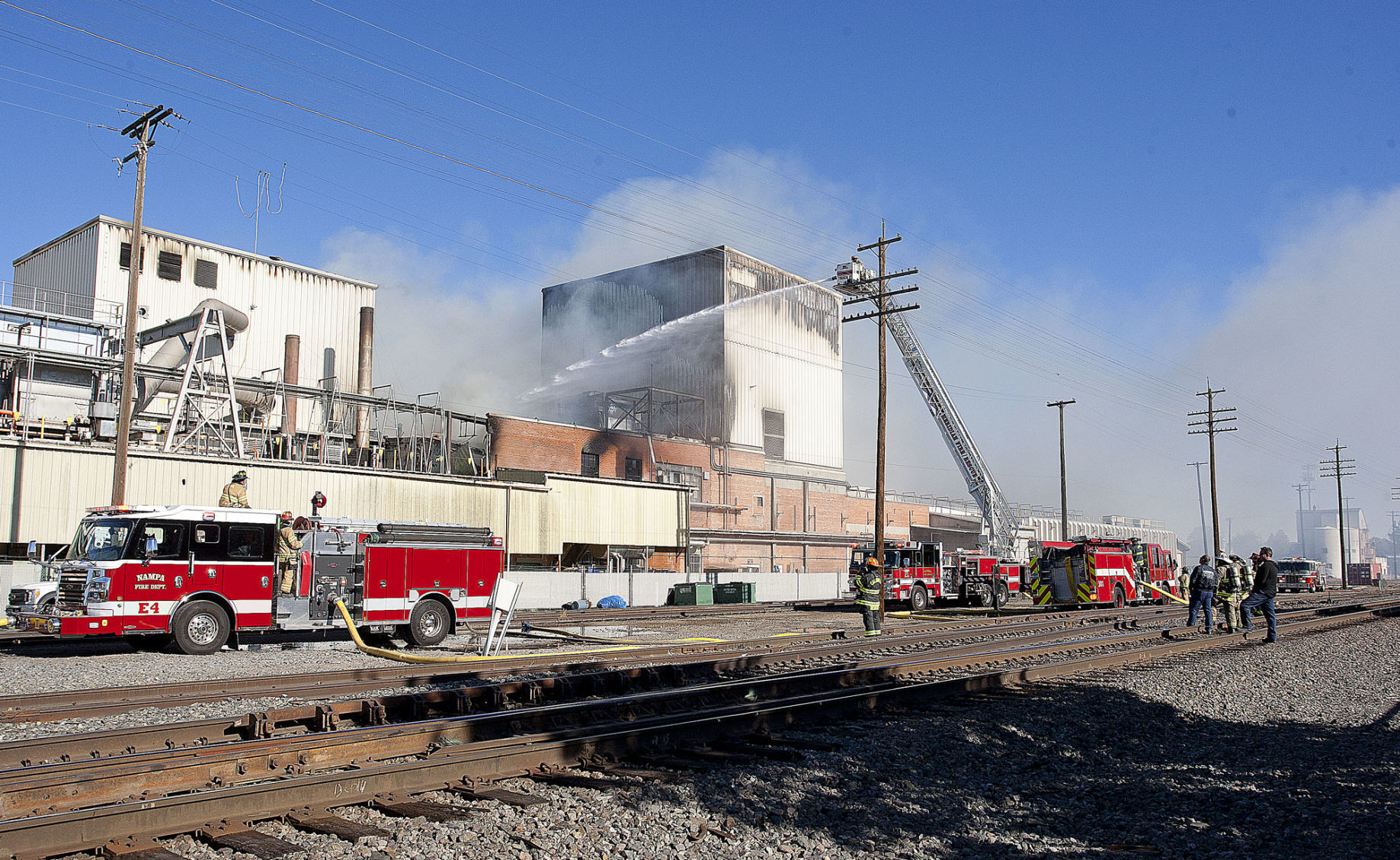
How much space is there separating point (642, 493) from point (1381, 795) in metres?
40.4

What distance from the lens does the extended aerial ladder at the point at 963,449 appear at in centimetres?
4994

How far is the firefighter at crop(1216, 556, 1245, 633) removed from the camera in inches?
835

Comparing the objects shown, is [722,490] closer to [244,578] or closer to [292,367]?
[292,367]

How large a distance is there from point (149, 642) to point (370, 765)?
12.0m

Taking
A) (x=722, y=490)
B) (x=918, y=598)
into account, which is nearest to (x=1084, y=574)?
(x=918, y=598)

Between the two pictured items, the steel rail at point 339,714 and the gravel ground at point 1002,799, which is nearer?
the gravel ground at point 1002,799

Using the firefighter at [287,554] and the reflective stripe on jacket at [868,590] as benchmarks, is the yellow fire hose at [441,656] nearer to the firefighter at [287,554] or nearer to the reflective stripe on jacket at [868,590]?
the firefighter at [287,554]

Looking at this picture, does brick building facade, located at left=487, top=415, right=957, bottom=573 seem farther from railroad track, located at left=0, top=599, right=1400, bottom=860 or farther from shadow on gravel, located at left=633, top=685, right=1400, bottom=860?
shadow on gravel, located at left=633, top=685, right=1400, bottom=860

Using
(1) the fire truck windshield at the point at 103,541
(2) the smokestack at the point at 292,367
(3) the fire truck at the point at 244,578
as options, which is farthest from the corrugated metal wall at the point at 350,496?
(1) the fire truck windshield at the point at 103,541

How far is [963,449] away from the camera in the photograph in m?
52.5


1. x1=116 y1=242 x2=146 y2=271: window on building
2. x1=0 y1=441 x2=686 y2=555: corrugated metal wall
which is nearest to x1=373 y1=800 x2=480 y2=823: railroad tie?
x1=0 y1=441 x2=686 y2=555: corrugated metal wall

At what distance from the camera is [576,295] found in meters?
64.2

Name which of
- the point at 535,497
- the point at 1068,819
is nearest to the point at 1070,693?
the point at 1068,819

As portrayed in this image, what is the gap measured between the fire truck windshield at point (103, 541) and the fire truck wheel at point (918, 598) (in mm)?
24557
